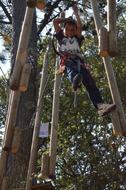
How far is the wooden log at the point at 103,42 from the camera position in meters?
4.75

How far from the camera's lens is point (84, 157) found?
818 cm

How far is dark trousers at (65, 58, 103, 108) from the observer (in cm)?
537

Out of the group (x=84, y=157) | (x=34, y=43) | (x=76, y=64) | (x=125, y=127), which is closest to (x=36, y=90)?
(x=34, y=43)

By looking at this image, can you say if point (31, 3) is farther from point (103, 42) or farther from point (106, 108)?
point (106, 108)

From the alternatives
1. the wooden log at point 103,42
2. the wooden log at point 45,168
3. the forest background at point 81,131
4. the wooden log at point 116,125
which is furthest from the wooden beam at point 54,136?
the forest background at point 81,131

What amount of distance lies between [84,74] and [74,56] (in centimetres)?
24

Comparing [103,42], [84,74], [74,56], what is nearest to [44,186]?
[84,74]

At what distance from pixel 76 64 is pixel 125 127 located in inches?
39.8

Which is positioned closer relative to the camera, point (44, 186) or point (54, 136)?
point (44, 186)

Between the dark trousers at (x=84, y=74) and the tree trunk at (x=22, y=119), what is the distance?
1.28m

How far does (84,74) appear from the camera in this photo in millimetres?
5469

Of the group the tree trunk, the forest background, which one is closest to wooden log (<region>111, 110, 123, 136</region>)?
the tree trunk

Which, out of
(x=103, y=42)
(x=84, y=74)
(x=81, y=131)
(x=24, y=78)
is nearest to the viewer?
(x=103, y=42)

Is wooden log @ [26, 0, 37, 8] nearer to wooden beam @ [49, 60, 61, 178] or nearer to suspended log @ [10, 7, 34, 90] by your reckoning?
suspended log @ [10, 7, 34, 90]
